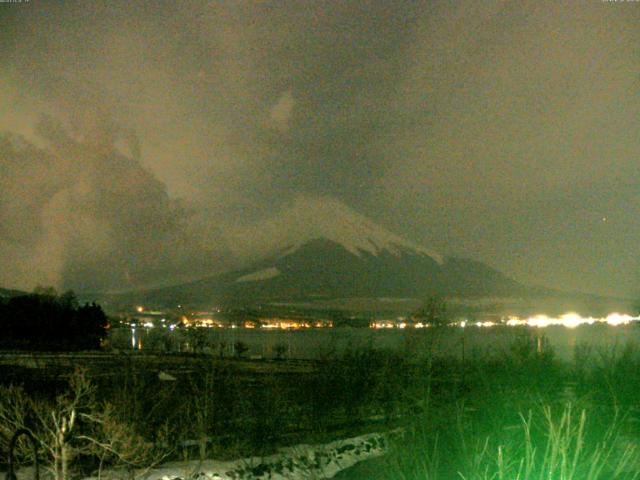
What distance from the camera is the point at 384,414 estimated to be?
18203 mm

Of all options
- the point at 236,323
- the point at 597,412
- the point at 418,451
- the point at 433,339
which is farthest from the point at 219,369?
the point at 236,323

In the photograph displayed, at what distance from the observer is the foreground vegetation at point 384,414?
8578 millimetres

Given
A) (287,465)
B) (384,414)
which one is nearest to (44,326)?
(384,414)

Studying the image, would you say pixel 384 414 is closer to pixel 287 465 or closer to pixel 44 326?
pixel 287 465

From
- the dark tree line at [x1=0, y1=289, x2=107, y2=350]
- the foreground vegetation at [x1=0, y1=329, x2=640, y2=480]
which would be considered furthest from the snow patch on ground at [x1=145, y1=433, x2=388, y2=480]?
the dark tree line at [x1=0, y1=289, x2=107, y2=350]

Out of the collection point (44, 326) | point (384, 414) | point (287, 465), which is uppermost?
point (44, 326)

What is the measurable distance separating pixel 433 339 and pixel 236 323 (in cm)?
10660

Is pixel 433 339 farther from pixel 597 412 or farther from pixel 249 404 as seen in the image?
pixel 597 412

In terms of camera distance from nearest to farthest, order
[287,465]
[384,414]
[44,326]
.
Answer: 1. [287,465]
2. [384,414]
3. [44,326]

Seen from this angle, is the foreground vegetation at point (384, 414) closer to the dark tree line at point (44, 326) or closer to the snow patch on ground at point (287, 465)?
the snow patch on ground at point (287, 465)

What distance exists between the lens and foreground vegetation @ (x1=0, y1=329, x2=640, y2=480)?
8.58 m

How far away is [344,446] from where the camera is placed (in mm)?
15945

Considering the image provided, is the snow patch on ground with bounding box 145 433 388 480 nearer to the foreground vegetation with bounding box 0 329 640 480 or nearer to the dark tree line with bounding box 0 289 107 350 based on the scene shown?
the foreground vegetation with bounding box 0 329 640 480

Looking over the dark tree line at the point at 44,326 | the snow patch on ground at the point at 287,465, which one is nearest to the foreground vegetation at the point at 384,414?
the snow patch on ground at the point at 287,465
